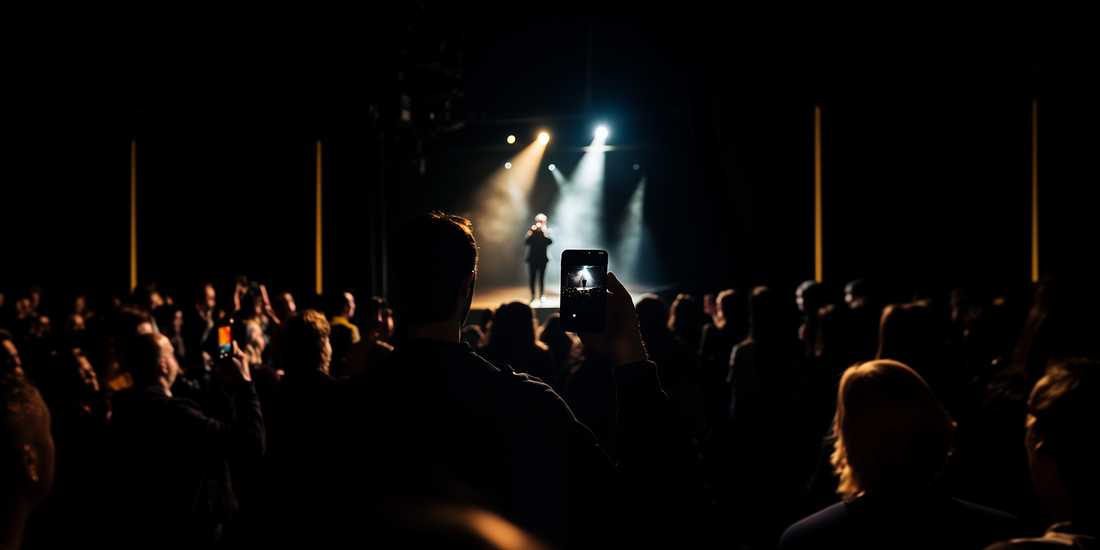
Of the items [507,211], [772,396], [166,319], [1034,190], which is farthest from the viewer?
[507,211]

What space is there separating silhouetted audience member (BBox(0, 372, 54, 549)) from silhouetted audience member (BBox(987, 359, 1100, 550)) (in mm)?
1736

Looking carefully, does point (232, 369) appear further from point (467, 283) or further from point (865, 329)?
point (865, 329)

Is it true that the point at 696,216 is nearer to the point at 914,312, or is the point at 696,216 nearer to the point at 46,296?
the point at 914,312

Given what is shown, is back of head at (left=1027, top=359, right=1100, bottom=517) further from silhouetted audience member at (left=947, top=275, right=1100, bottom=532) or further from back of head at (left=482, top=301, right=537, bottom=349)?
back of head at (left=482, top=301, right=537, bottom=349)

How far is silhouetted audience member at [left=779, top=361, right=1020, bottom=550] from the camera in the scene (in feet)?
4.08

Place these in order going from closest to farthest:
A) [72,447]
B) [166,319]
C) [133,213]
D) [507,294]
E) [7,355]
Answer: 1. [72,447]
2. [7,355]
3. [166,319]
4. [133,213]
5. [507,294]

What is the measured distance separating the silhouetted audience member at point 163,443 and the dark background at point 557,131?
257 inches

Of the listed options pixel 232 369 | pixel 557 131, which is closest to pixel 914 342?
pixel 232 369

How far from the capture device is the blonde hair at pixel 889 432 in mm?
1352

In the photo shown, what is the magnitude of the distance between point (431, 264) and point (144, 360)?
175 cm

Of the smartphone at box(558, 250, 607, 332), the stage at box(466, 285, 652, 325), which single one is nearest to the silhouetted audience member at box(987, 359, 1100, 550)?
the smartphone at box(558, 250, 607, 332)

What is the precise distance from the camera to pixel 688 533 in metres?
4.09

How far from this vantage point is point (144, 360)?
225 centimetres

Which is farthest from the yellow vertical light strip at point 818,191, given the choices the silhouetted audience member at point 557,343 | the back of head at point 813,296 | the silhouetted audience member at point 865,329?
the silhouetted audience member at point 557,343
